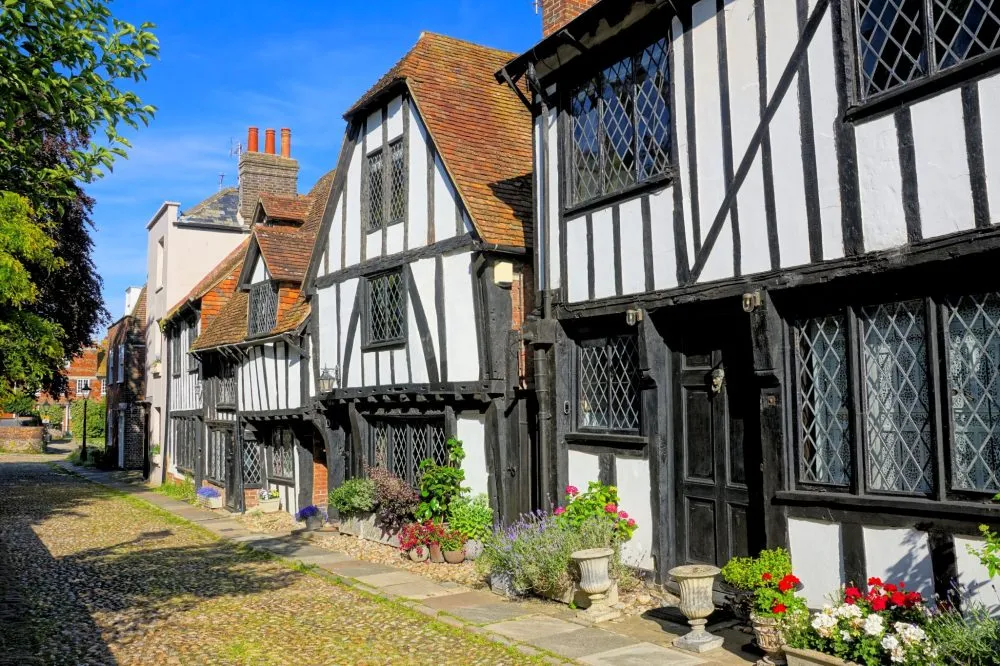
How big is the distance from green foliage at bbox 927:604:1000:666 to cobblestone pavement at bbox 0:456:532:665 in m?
3.14

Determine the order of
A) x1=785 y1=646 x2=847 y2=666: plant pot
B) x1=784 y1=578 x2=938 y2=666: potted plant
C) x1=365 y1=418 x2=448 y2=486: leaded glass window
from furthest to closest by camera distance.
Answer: x1=365 y1=418 x2=448 y2=486: leaded glass window → x1=785 y1=646 x2=847 y2=666: plant pot → x1=784 y1=578 x2=938 y2=666: potted plant

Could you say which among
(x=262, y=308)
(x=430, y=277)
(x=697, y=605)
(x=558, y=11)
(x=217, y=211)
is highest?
(x=217, y=211)

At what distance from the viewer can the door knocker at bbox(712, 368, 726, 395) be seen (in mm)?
7895

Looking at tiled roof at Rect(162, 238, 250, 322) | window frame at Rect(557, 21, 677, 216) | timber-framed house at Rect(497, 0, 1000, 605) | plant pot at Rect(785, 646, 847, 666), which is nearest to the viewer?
plant pot at Rect(785, 646, 847, 666)

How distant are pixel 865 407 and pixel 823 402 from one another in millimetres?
407

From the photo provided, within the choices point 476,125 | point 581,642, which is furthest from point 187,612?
point 476,125

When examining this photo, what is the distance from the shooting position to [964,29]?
573cm

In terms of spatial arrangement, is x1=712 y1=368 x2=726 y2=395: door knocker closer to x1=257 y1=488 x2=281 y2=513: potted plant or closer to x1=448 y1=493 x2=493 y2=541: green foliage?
x1=448 y1=493 x2=493 y2=541: green foliage

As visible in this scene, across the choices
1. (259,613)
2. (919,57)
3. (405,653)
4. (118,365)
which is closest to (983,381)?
(919,57)

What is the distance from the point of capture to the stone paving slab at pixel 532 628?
7553 millimetres

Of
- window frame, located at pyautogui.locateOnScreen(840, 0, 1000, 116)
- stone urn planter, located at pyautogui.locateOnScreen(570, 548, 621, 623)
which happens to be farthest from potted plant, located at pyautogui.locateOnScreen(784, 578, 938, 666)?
window frame, located at pyautogui.locateOnScreen(840, 0, 1000, 116)

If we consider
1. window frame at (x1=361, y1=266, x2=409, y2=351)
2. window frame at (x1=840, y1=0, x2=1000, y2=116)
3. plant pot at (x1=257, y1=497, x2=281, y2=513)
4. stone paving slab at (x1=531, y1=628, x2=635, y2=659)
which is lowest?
plant pot at (x1=257, y1=497, x2=281, y2=513)

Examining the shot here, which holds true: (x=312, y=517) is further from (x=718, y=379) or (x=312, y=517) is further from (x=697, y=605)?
(x=697, y=605)

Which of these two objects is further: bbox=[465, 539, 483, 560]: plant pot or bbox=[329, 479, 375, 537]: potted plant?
bbox=[329, 479, 375, 537]: potted plant
